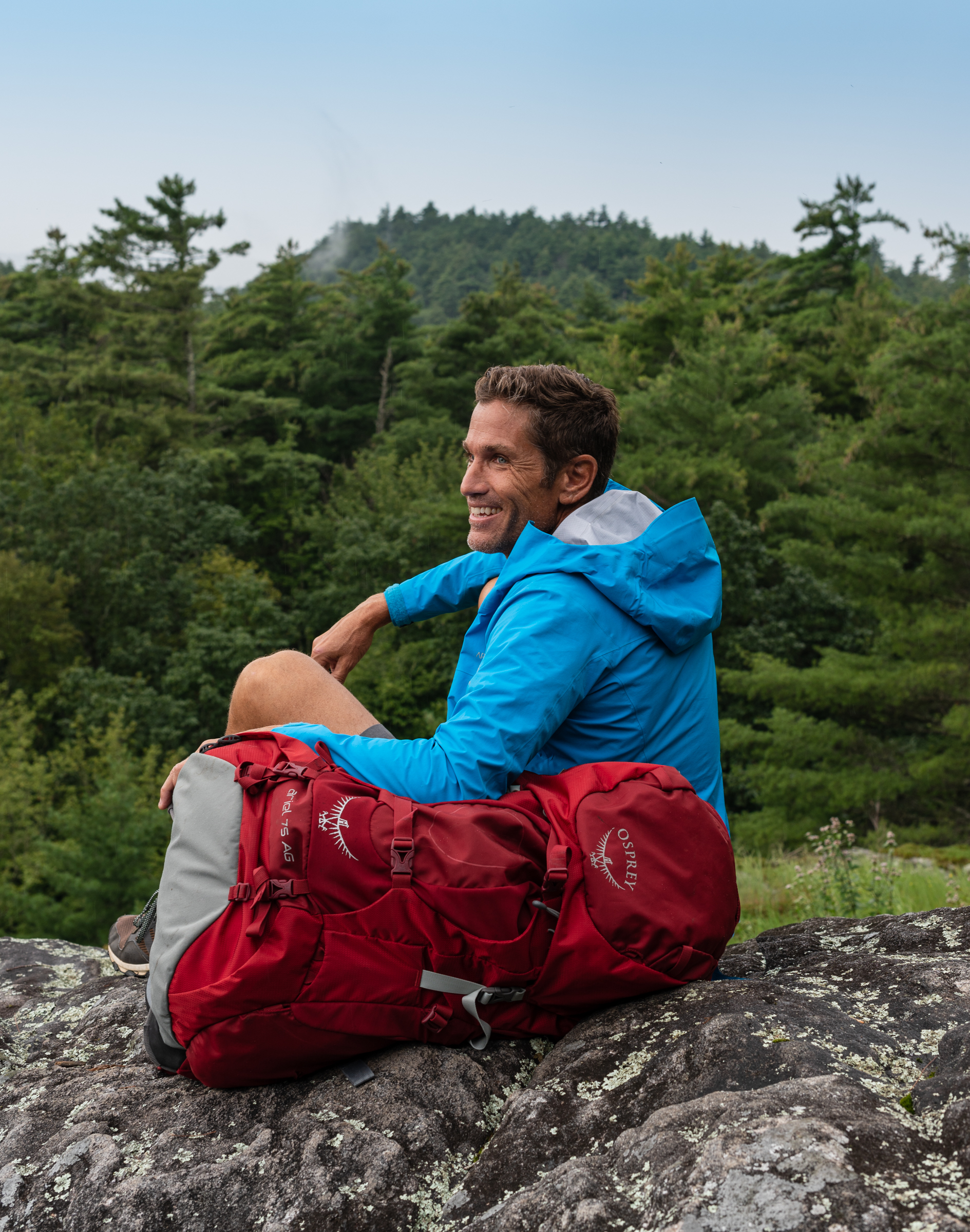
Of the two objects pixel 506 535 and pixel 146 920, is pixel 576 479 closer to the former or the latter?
pixel 506 535


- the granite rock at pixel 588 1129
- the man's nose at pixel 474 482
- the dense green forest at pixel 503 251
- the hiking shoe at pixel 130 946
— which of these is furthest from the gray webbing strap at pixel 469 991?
the dense green forest at pixel 503 251

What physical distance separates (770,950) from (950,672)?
9618mm

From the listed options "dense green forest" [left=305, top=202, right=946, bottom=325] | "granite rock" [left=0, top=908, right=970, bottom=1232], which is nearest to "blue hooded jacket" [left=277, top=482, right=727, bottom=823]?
"granite rock" [left=0, top=908, right=970, bottom=1232]

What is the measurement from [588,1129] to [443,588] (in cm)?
157

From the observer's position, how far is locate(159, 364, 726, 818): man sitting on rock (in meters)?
1.67

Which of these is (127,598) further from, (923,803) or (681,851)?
(681,851)

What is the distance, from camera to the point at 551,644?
168cm

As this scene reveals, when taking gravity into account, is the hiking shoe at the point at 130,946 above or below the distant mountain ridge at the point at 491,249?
below

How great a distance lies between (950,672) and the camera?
1069 cm

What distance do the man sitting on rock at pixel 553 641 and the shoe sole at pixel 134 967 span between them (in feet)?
2.30

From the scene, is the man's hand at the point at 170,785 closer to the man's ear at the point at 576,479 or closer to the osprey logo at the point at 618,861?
the osprey logo at the point at 618,861

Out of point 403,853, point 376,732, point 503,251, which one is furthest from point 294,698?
point 503,251

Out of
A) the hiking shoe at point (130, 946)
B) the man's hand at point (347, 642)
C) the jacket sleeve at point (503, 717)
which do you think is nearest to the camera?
the jacket sleeve at point (503, 717)

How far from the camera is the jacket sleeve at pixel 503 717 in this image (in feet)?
5.40
